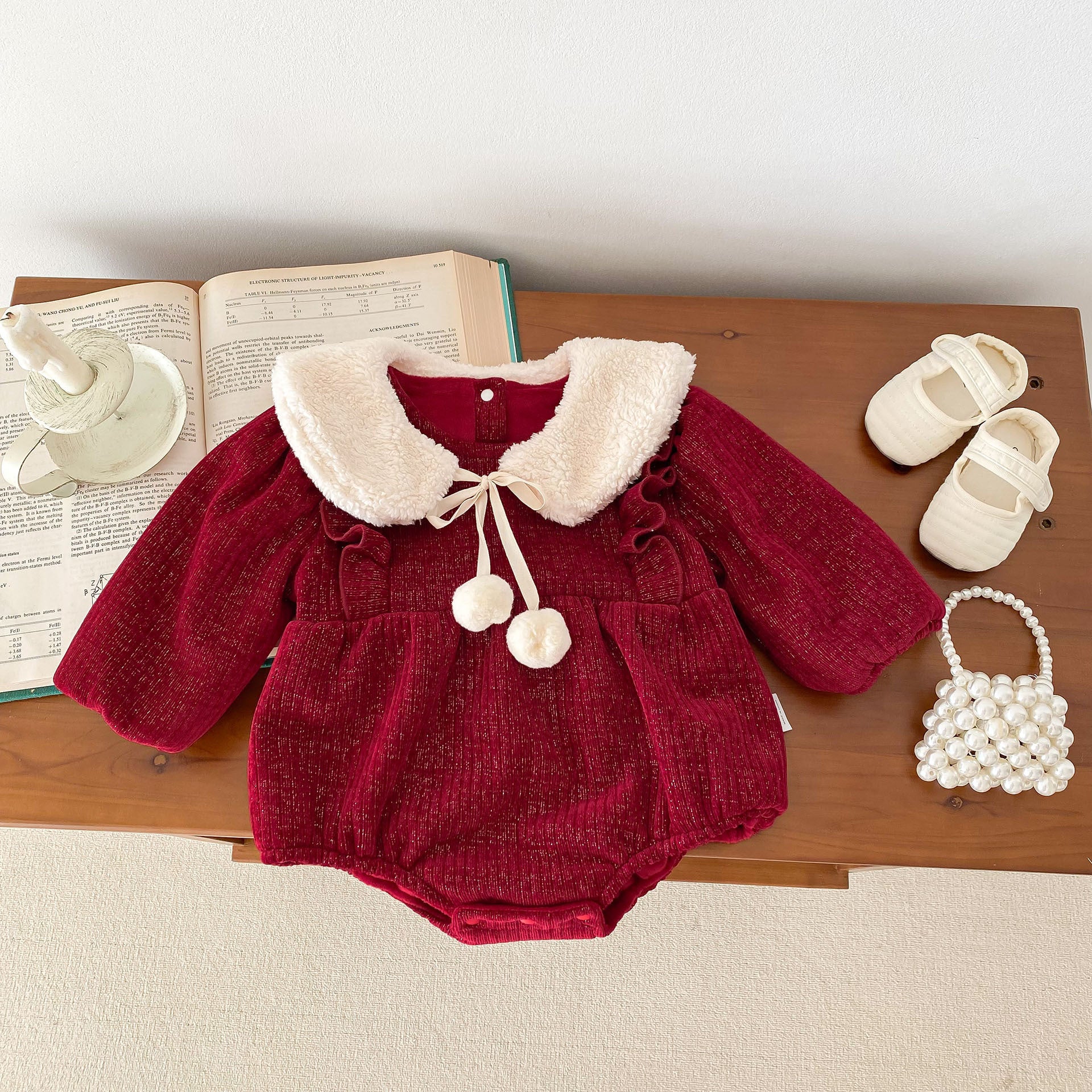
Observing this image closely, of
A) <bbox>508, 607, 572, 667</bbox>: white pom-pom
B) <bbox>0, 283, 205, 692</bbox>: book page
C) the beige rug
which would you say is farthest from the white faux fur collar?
the beige rug

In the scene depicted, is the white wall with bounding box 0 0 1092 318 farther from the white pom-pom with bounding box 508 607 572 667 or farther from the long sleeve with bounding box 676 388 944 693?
the white pom-pom with bounding box 508 607 572 667

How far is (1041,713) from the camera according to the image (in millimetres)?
684

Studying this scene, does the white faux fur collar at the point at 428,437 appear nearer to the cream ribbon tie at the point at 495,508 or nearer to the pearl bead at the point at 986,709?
the cream ribbon tie at the point at 495,508

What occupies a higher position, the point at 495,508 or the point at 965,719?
the point at 495,508

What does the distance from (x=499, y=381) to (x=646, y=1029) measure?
97cm

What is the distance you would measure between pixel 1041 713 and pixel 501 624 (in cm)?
49

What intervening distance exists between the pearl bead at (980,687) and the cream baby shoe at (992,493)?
0.13m

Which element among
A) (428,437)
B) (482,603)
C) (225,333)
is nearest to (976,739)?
(482,603)

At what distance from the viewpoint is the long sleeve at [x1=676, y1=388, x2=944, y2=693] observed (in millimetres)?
677

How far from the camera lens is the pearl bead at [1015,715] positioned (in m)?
0.68

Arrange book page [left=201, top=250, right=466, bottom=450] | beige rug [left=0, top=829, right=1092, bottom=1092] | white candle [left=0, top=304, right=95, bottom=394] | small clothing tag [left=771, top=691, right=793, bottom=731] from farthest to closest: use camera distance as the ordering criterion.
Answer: beige rug [left=0, top=829, right=1092, bottom=1092], book page [left=201, top=250, right=466, bottom=450], small clothing tag [left=771, top=691, right=793, bottom=731], white candle [left=0, top=304, right=95, bottom=394]

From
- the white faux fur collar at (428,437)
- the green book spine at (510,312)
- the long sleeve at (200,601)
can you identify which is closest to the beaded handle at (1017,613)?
the white faux fur collar at (428,437)

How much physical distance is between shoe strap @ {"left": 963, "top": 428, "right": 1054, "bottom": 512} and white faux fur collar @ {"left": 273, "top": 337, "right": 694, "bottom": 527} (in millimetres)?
293

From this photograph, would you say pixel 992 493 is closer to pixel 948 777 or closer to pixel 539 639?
pixel 948 777
